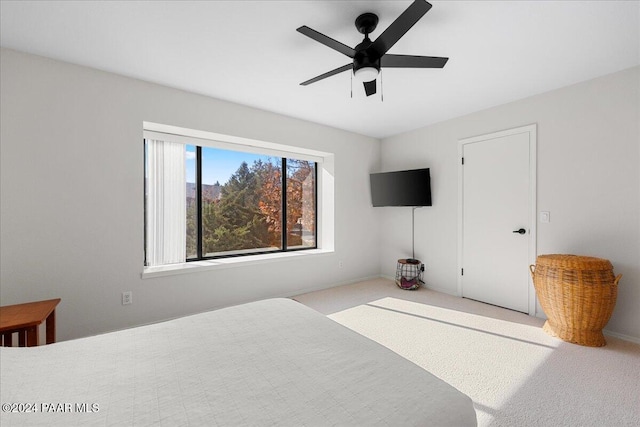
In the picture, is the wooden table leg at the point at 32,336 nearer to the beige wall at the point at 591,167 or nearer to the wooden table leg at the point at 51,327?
the wooden table leg at the point at 51,327

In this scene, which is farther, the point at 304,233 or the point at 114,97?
the point at 304,233

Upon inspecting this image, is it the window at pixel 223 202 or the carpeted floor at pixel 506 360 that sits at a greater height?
the window at pixel 223 202

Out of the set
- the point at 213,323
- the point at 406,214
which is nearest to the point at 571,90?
the point at 406,214

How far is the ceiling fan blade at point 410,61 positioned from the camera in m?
1.88

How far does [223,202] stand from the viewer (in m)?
3.88

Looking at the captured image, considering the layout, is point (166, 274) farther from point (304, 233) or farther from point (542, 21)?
point (542, 21)

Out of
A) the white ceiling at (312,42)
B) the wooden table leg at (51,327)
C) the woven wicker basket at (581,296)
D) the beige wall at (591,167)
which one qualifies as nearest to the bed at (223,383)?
the wooden table leg at (51,327)

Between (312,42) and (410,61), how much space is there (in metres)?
0.76

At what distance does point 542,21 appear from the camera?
75.6 inches

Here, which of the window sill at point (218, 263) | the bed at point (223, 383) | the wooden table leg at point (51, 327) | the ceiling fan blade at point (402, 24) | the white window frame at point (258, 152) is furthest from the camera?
the white window frame at point (258, 152)

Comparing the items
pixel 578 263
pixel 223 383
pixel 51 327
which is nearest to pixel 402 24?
pixel 223 383

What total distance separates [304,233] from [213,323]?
127 inches

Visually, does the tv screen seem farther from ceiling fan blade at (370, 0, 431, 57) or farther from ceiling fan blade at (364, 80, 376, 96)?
ceiling fan blade at (370, 0, 431, 57)

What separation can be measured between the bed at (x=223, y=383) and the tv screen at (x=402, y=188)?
322cm
